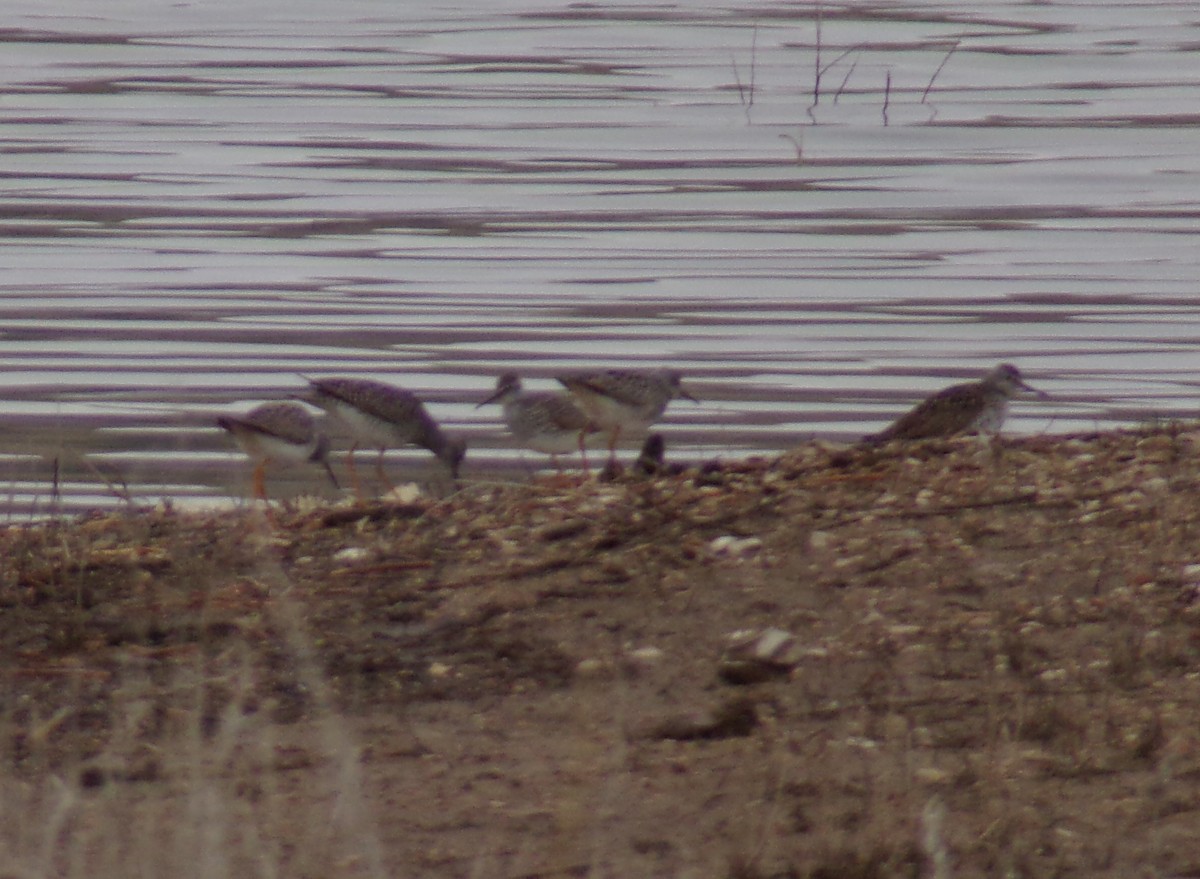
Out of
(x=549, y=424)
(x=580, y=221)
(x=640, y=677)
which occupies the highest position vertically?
(x=580, y=221)

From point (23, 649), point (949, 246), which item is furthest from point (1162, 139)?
point (23, 649)

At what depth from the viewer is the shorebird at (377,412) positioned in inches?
420

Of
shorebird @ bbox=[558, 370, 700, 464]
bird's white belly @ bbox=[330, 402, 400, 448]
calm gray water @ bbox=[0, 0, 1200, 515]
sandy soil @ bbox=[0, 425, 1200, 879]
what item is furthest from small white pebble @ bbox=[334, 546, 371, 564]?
bird's white belly @ bbox=[330, 402, 400, 448]

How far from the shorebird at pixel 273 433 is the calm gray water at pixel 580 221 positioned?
18.1 inches

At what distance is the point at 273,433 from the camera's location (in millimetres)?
10367

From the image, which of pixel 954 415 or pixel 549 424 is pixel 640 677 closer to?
pixel 954 415

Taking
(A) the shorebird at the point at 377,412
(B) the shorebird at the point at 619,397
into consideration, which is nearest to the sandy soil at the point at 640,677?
(B) the shorebird at the point at 619,397

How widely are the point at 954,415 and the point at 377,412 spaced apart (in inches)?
98.9

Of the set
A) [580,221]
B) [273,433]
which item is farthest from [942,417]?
[580,221]

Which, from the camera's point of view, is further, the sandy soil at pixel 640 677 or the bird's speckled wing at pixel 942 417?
the bird's speckled wing at pixel 942 417

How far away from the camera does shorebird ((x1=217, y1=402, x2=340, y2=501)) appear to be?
33.8ft

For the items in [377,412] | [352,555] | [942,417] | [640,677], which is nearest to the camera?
[640,677]

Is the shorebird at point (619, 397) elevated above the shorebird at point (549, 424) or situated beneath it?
elevated above

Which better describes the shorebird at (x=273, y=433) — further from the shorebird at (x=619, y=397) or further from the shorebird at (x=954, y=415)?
the shorebird at (x=954, y=415)
